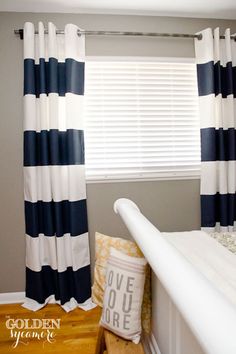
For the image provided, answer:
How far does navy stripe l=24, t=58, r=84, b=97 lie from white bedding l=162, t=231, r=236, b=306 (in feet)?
4.65

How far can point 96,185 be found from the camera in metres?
2.26

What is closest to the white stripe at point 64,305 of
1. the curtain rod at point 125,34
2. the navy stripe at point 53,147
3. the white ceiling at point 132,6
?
the navy stripe at point 53,147

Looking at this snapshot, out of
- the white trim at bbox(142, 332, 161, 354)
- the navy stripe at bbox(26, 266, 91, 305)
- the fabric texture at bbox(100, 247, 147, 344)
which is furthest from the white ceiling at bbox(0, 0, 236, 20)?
the white trim at bbox(142, 332, 161, 354)

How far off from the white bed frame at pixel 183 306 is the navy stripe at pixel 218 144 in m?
1.25

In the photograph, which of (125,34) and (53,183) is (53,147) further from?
(125,34)

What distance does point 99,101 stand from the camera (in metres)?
2.23

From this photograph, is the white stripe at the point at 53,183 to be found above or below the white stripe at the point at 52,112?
below

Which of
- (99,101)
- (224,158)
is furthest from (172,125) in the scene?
(99,101)

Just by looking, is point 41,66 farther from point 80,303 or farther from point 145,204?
point 80,303

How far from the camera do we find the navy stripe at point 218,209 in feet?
7.29

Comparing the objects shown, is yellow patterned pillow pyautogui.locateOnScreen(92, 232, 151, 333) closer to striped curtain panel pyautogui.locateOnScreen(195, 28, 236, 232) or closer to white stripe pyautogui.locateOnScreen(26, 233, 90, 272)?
white stripe pyautogui.locateOnScreen(26, 233, 90, 272)

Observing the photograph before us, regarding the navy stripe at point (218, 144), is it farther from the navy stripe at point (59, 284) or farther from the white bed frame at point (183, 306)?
the navy stripe at point (59, 284)

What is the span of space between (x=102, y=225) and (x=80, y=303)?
0.66 metres

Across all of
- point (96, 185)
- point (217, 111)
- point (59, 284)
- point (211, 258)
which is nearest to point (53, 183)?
point (96, 185)
